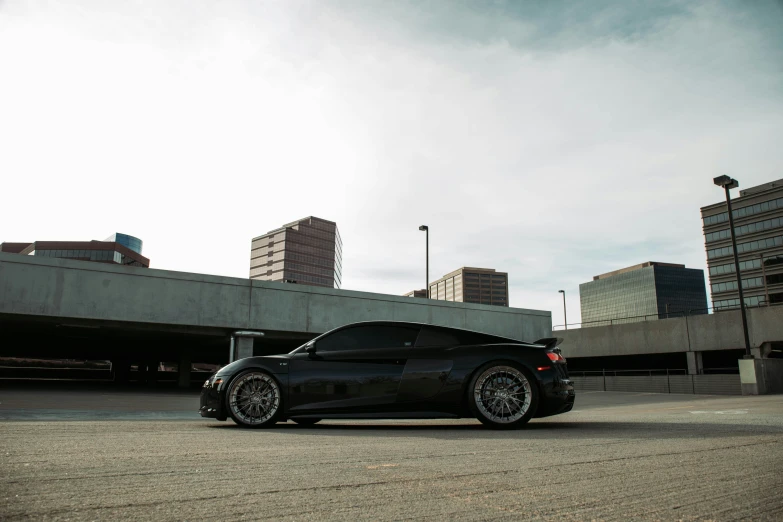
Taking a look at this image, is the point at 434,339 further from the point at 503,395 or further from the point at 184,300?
the point at 184,300

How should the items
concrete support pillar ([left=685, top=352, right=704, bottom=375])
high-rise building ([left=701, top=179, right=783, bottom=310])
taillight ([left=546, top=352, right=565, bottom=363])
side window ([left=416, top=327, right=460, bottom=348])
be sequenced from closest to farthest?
taillight ([left=546, top=352, right=565, bottom=363])
side window ([left=416, top=327, right=460, bottom=348])
concrete support pillar ([left=685, top=352, right=704, bottom=375])
high-rise building ([left=701, top=179, right=783, bottom=310])

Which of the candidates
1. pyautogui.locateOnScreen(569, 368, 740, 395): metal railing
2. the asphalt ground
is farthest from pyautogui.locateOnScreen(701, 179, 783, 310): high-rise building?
the asphalt ground

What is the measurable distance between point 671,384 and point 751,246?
9982 centimetres

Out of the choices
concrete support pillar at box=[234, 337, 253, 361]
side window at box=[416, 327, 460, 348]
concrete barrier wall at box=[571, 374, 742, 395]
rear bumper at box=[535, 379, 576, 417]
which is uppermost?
concrete support pillar at box=[234, 337, 253, 361]

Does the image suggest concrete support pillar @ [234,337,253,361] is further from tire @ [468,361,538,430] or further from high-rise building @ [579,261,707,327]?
high-rise building @ [579,261,707,327]

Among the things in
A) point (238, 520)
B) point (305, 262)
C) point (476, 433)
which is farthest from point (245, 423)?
point (305, 262)

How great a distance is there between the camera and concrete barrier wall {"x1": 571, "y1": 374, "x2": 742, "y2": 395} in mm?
25359

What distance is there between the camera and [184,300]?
21.1 m

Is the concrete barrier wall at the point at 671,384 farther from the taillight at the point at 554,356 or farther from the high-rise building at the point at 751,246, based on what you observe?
the high-rise building at the point at 751,246

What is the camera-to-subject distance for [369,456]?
401 cm

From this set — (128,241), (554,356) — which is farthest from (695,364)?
(128,241)

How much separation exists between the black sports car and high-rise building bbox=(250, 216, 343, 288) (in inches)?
6629

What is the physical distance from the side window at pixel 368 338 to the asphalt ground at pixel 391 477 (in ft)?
5.28

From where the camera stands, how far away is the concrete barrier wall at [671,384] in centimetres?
2536
